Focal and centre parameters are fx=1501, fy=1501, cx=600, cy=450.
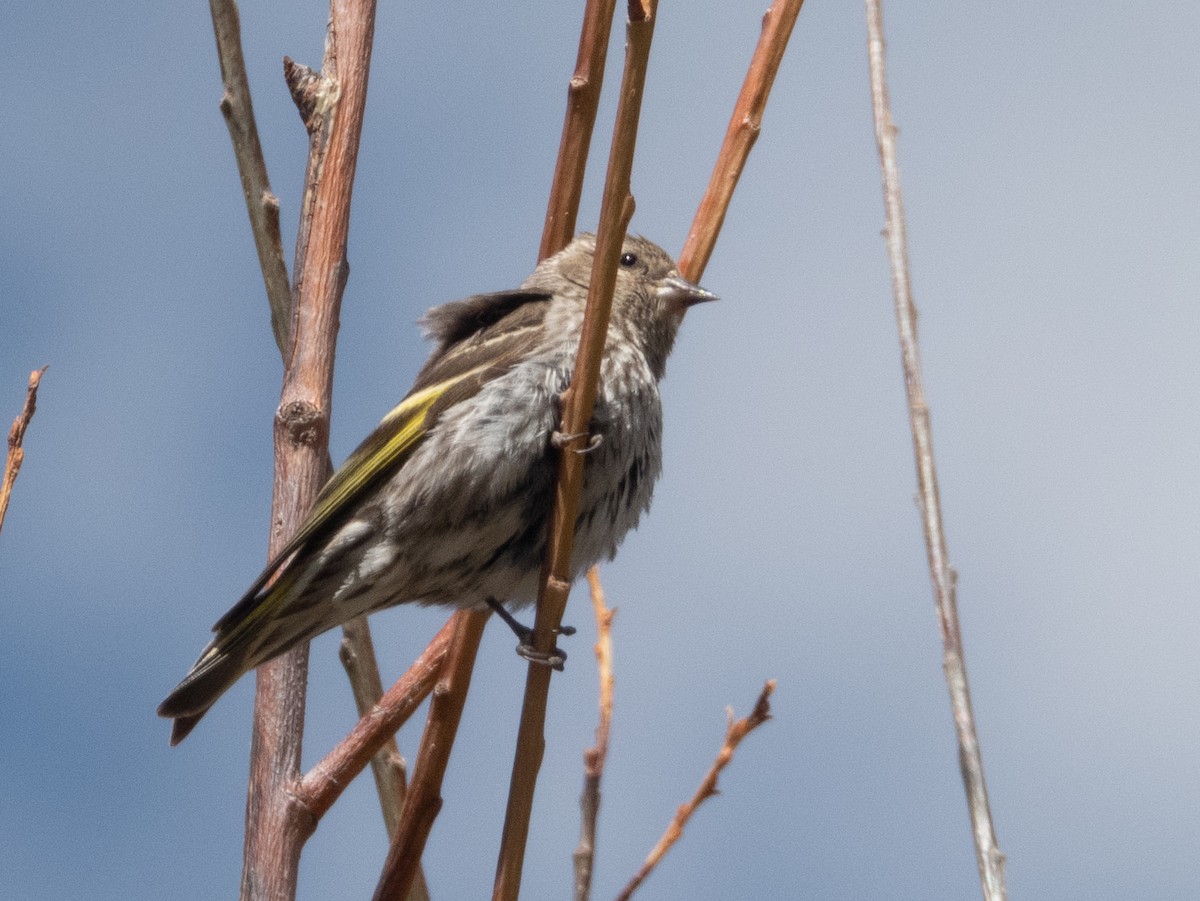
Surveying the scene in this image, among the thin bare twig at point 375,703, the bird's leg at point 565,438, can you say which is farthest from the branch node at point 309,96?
the thin bare twig at point 375,703

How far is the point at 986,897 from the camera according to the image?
7.58 feet

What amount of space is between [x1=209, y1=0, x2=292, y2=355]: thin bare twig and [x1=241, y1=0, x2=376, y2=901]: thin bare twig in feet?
0.52

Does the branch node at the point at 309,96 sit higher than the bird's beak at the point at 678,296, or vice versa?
the bird's beak at the point at 678,296

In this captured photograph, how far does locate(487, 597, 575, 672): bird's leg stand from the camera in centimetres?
275

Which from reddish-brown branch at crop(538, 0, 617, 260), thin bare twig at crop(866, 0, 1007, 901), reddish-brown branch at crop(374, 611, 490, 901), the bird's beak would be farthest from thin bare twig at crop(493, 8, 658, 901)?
the bird's beak

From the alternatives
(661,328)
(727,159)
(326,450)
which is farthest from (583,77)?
(661,328)

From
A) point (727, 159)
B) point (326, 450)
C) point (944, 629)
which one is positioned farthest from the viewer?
point (727, 159)

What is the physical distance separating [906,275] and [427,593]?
1780 mm

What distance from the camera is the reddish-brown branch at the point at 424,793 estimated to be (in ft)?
8.97

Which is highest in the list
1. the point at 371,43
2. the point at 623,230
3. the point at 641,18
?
the point at 371,43

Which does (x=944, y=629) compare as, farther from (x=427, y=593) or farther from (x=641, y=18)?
(x=427, y=593)

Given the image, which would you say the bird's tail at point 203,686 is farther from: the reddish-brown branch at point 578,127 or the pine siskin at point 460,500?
the reddish-brown branch at point 578,127

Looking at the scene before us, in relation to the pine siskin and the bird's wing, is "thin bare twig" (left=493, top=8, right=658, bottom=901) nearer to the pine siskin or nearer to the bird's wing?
the pine siskin

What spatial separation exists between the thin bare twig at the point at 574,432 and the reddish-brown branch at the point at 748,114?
77 cm
